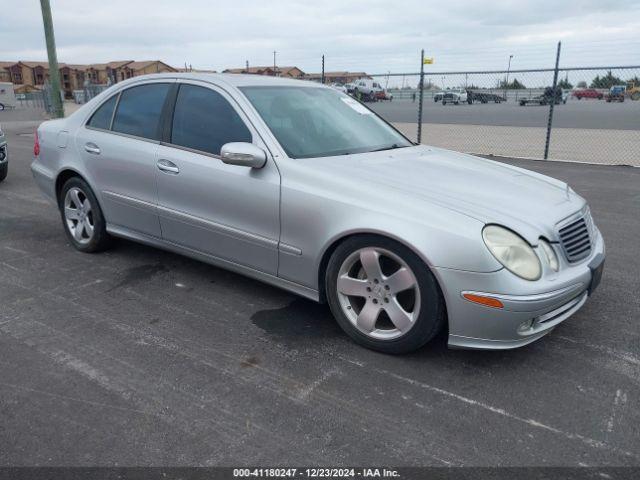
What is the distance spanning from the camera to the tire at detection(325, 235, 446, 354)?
294cm

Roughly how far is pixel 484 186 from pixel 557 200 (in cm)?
47

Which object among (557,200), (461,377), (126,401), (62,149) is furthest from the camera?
(62,149)

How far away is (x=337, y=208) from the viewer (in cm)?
317

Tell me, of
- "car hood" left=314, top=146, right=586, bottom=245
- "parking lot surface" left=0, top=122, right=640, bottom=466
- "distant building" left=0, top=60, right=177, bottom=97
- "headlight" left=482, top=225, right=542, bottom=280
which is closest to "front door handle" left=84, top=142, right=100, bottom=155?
"parking lot surface" left=0, top=122, right=640, bottom=466

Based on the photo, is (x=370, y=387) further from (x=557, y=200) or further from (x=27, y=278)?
(x=27, y=278)

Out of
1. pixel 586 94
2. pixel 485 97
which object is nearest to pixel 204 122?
pixel 485 97

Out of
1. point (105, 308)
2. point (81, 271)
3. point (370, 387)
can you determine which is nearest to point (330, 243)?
point (370, 387)

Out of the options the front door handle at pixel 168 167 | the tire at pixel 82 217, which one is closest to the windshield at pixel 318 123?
the front door handle at pixel 168 167

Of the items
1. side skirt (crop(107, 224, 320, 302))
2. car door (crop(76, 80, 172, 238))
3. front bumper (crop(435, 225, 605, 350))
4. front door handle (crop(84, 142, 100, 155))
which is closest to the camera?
front bumper (crop(435, 225, 605, 350))

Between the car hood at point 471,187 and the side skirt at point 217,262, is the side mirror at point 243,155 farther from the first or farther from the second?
the side skirt at point 217,262

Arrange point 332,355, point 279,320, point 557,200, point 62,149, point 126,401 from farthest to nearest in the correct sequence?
point 62,149, point 279,320, point 557,200, point 332,355, point 126,401

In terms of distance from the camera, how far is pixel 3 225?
598 centimetres

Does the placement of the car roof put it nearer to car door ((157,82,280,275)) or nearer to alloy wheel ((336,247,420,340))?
car door ((157,82,280,275))

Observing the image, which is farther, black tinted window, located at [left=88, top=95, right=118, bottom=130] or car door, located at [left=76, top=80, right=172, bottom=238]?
black tinted window, located at [left=88, top=95, right=118, bottom=130]
